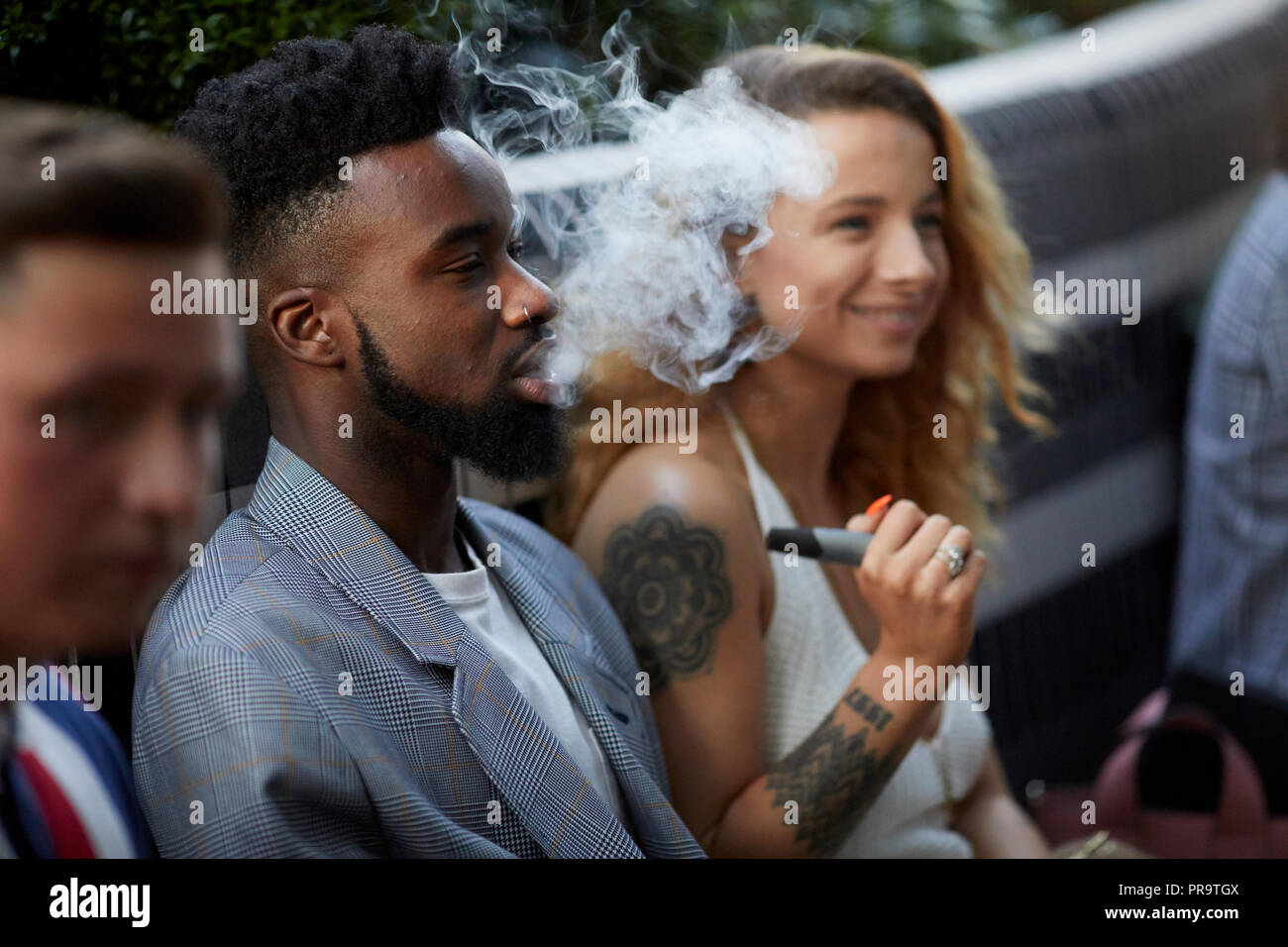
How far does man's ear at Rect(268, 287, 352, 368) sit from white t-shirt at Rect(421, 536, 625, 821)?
0.27 m

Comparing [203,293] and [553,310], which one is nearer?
[203,293]

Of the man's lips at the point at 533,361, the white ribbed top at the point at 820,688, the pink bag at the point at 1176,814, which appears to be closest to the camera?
the man's lips at the point at 533,361

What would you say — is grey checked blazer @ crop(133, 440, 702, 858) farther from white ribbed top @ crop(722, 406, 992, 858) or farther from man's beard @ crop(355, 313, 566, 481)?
white ribbed top @ crop(722, 406, 992, 858)

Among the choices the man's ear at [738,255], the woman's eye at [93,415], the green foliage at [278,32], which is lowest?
the woman's eye at [93,415]

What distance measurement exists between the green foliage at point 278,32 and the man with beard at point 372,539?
186mm

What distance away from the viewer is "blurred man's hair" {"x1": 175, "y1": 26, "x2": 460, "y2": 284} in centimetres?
136

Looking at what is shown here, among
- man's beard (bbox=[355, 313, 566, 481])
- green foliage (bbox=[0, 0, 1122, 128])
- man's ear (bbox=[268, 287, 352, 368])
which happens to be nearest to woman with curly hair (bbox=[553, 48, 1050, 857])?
green foliage (bbox=[0, 0, 1122, 128])

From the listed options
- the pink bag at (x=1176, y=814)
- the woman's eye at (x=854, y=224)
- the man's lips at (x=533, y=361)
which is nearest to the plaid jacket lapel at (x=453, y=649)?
the man's lips at (x=533, y=361)

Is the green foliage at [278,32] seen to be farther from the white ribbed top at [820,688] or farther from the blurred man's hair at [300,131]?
the white ribbed top at [820,688]

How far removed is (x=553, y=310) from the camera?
57.7 inches

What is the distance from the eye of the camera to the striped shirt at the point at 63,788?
121 cm
